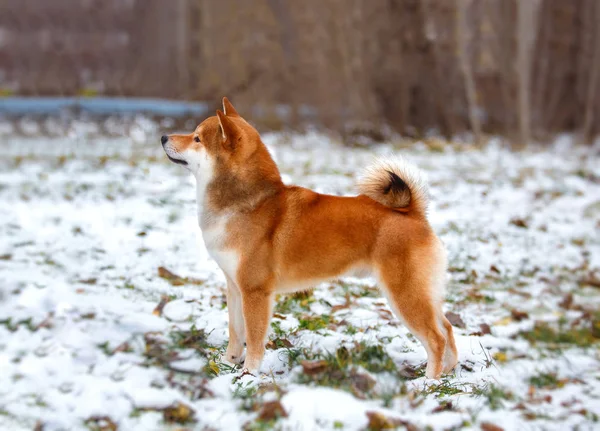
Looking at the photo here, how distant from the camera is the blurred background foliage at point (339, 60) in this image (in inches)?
552

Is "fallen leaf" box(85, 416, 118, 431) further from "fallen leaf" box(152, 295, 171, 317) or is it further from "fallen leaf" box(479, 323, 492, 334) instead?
"fallen leaf" box(479, 323, 492, 334)

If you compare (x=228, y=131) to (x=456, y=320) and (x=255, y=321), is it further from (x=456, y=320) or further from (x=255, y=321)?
(x=456, y=320)

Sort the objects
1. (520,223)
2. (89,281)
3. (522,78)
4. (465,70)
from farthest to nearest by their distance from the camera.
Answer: (522,78) < (465,70) < (520,223) < (89,281)

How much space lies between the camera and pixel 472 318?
16.2 feet

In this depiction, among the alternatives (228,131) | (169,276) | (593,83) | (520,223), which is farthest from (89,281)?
(593,83)

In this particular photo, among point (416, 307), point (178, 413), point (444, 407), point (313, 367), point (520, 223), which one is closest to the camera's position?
point (178, 413)

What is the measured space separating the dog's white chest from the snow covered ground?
584 millimetres

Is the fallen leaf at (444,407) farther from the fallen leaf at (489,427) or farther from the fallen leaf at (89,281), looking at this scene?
the fallen leaf at (89,281)

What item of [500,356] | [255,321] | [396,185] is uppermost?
[396,185]

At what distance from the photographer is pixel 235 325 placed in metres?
3.90

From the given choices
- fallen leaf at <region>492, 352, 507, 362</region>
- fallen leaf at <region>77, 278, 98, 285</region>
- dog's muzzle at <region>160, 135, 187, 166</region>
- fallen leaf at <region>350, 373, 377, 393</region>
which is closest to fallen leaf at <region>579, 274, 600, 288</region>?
fallen leaf at <region>492, 352, 507, 362</region>

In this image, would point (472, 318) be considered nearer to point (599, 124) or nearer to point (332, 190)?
point (332, 190)

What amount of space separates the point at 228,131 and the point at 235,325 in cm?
116

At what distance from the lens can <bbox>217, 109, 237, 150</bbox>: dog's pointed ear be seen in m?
3.67
